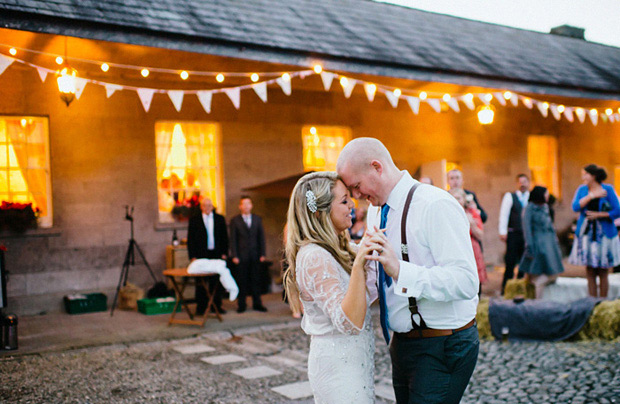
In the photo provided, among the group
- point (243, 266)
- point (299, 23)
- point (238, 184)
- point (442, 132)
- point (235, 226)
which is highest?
point (299, 23)

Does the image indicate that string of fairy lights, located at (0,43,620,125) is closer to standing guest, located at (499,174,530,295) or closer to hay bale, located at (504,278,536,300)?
standing guest, located at (499,174,530,295)

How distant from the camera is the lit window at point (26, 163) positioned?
9672 millimetres

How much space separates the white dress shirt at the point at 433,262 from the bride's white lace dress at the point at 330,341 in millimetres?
221

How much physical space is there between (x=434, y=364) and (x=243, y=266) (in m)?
7.29

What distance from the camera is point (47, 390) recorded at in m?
5.46

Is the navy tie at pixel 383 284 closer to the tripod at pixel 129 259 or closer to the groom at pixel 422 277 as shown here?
the groom at pixel 422 277

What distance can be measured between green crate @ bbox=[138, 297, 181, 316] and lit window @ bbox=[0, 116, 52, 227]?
2.08 metres

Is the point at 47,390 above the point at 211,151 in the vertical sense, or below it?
below

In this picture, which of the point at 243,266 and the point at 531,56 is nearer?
→ the point at 243,266

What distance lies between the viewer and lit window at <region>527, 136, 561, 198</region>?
16.2m

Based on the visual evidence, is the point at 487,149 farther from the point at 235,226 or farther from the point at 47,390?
the point at 47,390

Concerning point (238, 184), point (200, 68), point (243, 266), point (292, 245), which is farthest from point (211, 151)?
point (292, 245)

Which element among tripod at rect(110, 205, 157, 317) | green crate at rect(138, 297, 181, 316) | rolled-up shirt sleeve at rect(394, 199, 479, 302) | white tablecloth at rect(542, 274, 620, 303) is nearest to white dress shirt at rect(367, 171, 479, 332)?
rolled-up shirt sleeve at rect(394, 199, 479, 302)

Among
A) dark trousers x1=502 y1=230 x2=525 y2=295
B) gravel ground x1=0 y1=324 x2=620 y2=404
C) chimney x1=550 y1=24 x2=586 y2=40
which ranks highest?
chimney x1=550 y1=24 x2=586 y2=40
